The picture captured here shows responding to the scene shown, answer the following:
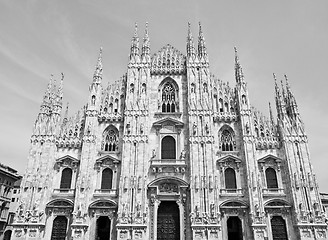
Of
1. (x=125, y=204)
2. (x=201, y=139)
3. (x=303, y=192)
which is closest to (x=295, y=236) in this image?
(x=303, y=192)

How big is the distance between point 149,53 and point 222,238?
2144cm

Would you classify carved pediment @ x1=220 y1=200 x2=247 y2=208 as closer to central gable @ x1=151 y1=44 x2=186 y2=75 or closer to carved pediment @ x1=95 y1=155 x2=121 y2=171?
carved pediment @ x1=95 y1=155 x2=121 y2=171

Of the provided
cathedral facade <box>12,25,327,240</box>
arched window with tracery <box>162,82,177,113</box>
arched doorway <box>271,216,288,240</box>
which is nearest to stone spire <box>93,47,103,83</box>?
cathedral facade <box>12,25,327,240</box>

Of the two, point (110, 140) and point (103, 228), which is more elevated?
point (110, 140)

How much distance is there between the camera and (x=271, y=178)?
96.8ft

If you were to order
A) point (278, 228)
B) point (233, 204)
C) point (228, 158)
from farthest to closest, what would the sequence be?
point (228, 158) → point (233, 204) → point (278, 228)

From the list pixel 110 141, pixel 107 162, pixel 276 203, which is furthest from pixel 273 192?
pixel 110 141

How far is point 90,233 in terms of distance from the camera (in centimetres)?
2731

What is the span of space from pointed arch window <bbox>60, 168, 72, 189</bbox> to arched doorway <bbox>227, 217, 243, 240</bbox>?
15.8m

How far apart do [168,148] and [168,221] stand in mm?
7201

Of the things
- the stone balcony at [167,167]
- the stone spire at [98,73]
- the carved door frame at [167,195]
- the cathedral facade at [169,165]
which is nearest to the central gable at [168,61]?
the cathedral facade at [169,165]

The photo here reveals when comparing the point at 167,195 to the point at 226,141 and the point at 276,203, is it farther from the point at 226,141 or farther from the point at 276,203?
the point at 276,203

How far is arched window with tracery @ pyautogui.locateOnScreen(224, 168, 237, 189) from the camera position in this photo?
2941cm

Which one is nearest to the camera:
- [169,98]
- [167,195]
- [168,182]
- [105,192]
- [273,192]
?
[273,192]
